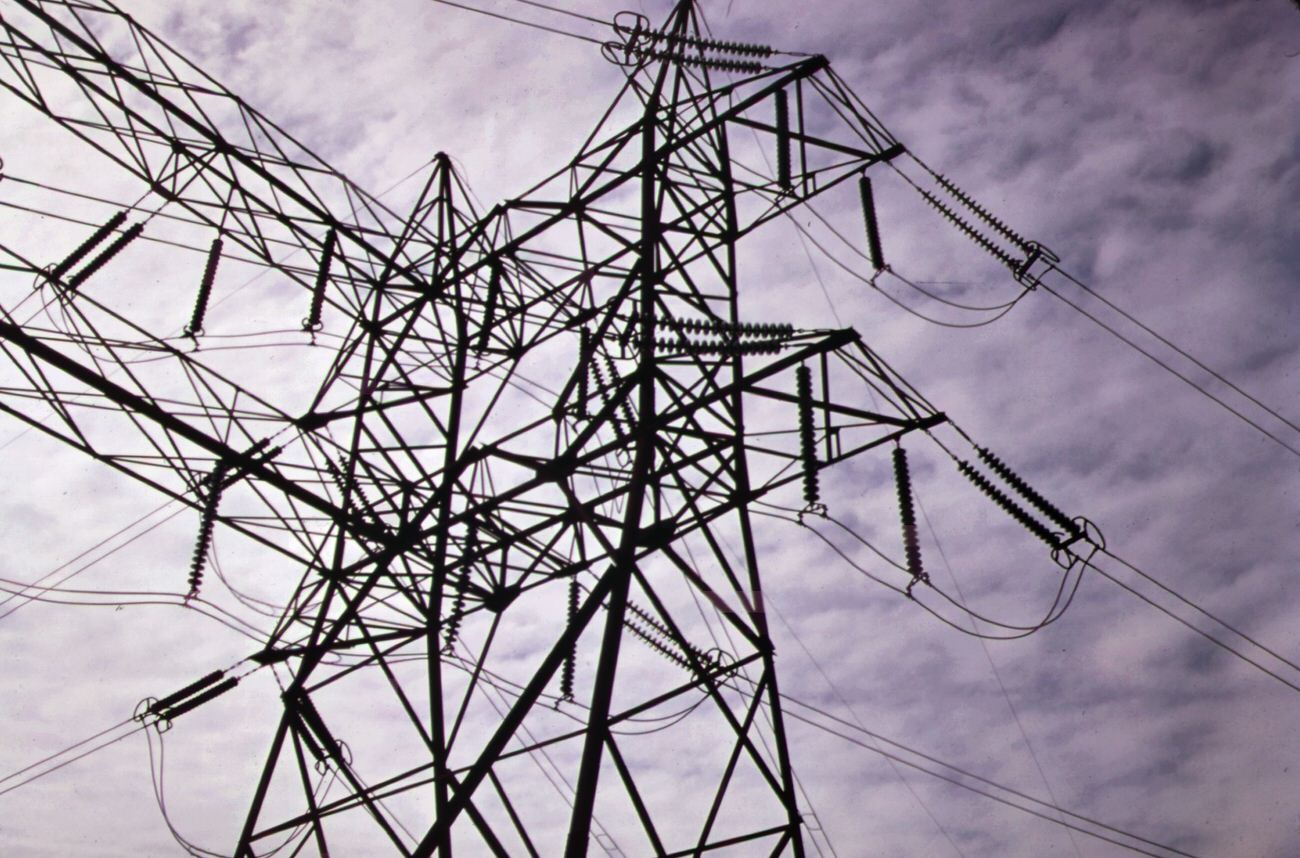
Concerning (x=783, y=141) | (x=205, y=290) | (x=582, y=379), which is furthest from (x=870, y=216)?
(x=205, y=290)

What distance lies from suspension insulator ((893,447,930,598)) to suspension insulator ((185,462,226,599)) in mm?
6750

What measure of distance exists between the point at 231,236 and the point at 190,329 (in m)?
1.13

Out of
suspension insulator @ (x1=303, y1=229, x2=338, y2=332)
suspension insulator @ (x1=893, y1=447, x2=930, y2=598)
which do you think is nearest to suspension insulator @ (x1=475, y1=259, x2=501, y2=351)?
suspension insulator @ (x1=303, y1=229, x2=338, y2=332)

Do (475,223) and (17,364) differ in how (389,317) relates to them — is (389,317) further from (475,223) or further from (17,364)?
(17,364)

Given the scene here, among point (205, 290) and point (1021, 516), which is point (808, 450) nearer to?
point (1021, 516)

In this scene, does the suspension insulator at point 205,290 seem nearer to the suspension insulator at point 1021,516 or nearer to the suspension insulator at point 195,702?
the suspension insulator at point 195,702

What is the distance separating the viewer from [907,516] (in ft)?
33.0

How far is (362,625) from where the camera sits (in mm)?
12094

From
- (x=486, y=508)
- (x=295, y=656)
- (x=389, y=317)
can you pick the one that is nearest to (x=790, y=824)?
(x=486, y=508)

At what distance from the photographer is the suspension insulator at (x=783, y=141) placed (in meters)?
11.8

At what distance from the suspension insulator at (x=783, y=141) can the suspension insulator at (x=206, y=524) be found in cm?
660

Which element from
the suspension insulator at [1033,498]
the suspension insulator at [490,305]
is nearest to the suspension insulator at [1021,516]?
the suspension insulator at [1033,498]

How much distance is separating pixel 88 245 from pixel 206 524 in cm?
334

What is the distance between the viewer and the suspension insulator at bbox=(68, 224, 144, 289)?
1142 centimetres
